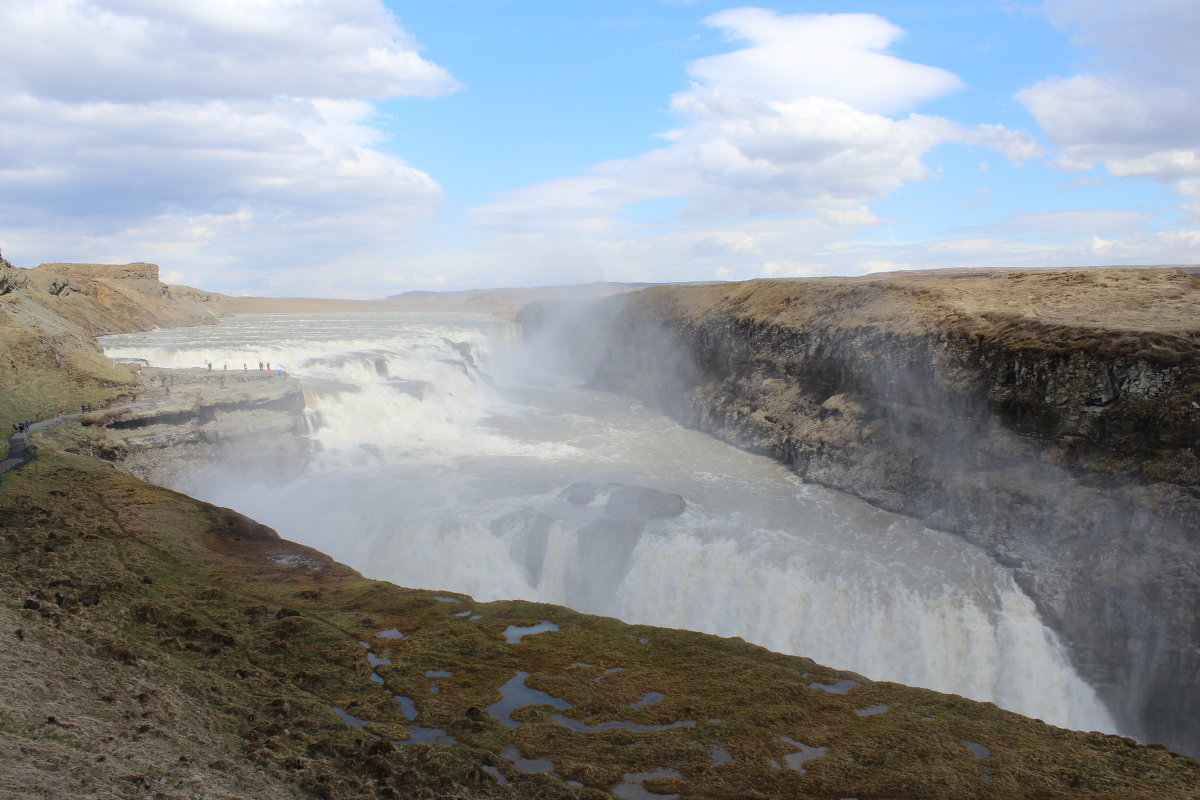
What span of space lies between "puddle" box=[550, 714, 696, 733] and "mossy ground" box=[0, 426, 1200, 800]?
212 mm

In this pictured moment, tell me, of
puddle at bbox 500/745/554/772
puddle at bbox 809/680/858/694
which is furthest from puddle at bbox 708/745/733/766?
puddle at bbox 809/680/858/694

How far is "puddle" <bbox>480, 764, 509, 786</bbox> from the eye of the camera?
987 cm

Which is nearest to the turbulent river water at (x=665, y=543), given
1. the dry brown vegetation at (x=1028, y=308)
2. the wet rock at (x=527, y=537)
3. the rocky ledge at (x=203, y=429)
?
the wet rock at (x=527, y=537)

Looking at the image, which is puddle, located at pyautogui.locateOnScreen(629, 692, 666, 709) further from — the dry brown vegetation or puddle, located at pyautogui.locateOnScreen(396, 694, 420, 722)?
the dry brown vegetation

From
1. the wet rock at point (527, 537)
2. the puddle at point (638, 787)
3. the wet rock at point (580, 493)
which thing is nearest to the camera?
the puddle at point (638, 787)

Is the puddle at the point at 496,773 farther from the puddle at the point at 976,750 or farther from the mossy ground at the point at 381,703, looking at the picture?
the puddle at the point at 976,750

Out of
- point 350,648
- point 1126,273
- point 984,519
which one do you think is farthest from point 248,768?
point 1126,273

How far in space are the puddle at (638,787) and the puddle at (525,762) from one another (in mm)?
1055

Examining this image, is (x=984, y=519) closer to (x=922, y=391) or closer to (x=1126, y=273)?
(x=922, y=391)

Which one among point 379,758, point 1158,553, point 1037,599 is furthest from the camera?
point 1037,599

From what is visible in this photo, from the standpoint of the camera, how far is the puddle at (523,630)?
1555cm

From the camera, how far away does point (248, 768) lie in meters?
8.82

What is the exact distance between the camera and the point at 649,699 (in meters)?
12.9

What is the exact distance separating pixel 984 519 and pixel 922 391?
5.85 meters
